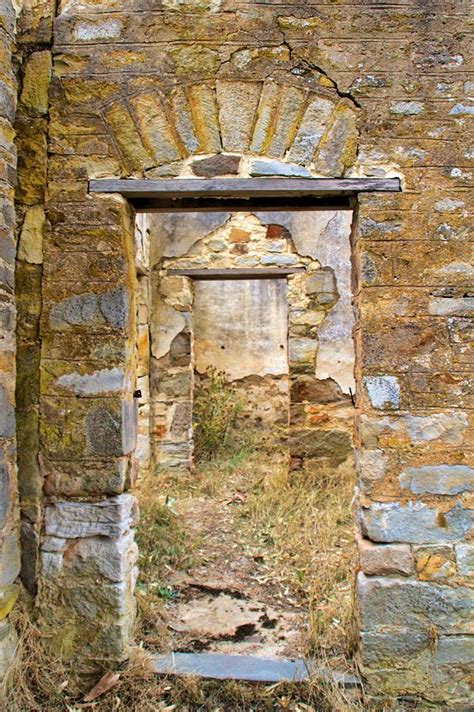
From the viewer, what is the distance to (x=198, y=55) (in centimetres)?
237

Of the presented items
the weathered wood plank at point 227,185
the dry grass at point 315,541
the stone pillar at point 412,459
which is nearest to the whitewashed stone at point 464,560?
the stone pillar at point 412,459

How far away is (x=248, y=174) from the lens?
2.39 metres

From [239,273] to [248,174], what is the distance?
3.12 m

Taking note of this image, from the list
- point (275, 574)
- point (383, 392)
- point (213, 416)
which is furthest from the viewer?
point (213, 416)

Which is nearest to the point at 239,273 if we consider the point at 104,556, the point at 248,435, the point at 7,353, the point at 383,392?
the point at 248,435

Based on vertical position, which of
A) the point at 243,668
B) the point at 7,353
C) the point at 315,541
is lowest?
the point at 243,668

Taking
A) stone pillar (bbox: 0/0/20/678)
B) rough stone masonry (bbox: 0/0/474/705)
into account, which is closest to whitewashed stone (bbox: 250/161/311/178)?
rough stone masonry (bbox: 0/0/474/705)

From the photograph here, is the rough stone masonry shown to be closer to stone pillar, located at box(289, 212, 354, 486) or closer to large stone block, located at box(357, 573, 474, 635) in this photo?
large stone block, located at box(357, 573, 474, 635)

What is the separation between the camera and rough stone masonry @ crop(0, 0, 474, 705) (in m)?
2.30

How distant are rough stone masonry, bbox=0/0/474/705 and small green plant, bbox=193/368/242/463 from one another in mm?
3697

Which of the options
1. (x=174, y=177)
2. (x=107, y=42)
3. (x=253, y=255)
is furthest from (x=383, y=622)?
(x=253, y=255)

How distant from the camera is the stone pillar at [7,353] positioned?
2.18 metres

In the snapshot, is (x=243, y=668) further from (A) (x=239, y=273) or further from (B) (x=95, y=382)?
(A) (x=239, y=273)

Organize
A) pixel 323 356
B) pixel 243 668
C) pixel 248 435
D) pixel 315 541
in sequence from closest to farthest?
pixel 243 668 → pixel 315 541 → pixel 323 356 → pixel 248 435
